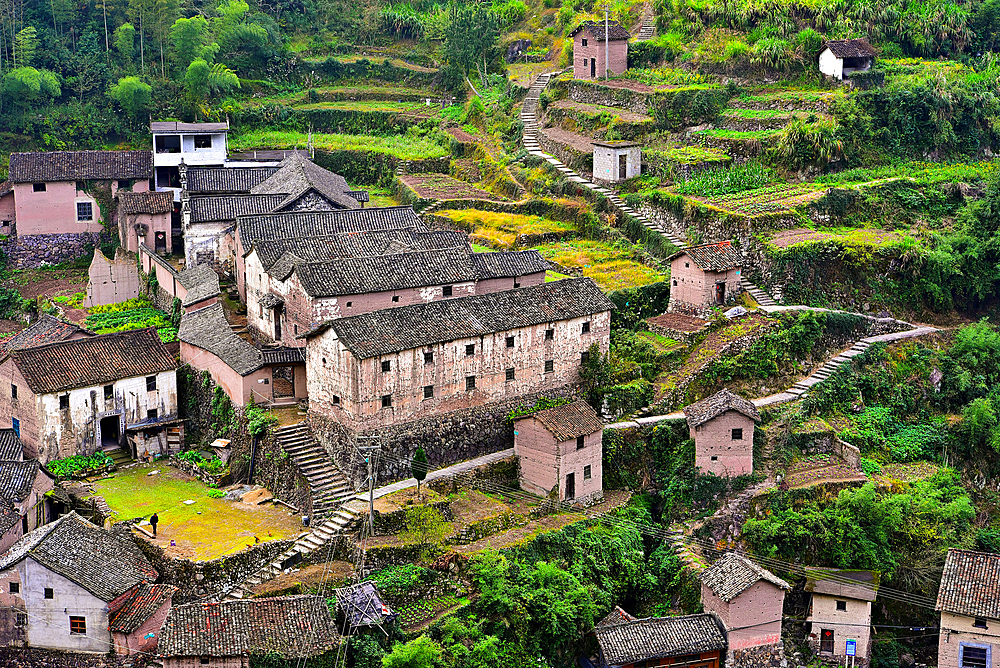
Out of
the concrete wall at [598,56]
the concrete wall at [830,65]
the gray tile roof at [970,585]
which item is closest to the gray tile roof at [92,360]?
the gray tile roof at [970,585]

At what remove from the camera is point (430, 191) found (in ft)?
167

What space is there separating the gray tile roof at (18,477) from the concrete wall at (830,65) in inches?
1258

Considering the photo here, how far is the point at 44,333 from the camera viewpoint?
39.0 meters

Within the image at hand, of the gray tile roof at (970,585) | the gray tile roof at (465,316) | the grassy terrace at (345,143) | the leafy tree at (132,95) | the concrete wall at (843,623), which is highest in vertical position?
the leafy tree at (132,95)

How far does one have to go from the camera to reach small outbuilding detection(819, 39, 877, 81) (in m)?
50.7

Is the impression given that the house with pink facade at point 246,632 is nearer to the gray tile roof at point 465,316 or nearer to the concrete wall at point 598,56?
the gray tile roof at point 465,316

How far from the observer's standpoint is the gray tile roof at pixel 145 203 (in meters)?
46.6

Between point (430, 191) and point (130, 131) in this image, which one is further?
point (130, 131)

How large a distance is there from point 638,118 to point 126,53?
23.4 meters

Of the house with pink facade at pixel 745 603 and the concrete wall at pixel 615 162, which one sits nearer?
the house with pink facade at pixel 745 603

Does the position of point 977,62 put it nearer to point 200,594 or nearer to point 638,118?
point 638,118

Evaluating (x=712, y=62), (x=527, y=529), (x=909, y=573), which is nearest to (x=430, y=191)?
(x=712, y=62)

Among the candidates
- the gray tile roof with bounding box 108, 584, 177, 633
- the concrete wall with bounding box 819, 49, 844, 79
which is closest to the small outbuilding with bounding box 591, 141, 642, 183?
the concrete wall with bounding box 819, 49, 844, 79

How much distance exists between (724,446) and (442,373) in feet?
24.7
